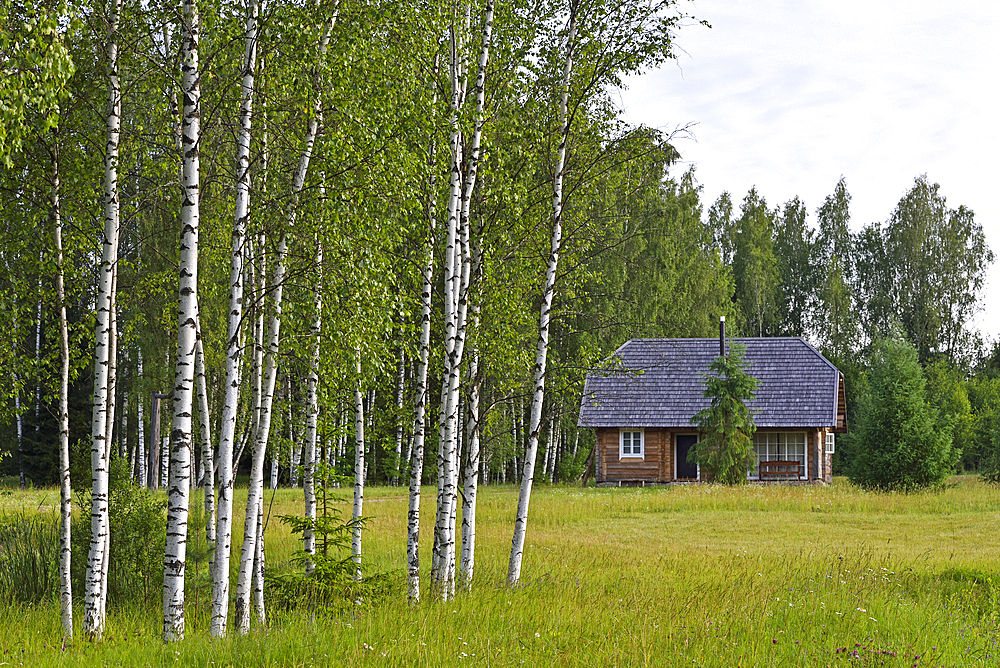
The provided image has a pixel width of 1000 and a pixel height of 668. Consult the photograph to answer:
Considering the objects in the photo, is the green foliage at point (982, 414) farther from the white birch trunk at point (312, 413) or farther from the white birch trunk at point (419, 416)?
the white birch trunk at point (312, 413)

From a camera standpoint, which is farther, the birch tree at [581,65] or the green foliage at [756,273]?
the green foliage at [756,273]

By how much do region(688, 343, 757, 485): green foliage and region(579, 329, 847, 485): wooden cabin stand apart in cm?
213

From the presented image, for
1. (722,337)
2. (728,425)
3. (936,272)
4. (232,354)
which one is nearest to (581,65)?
(232,354)

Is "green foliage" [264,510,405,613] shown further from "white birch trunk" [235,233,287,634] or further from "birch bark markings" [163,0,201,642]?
"birch bark markings" [163,0,201,642]

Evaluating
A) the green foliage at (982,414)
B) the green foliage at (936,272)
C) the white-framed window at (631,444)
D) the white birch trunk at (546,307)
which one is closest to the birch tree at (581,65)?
the white birch trunk at (546,307)

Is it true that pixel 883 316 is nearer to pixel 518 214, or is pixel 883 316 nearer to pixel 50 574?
pixel 518 214

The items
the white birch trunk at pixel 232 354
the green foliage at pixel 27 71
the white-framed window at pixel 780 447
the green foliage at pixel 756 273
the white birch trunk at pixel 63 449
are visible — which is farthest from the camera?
the green foliage at pixel 756 273

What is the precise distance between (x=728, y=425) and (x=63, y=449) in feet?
76.8

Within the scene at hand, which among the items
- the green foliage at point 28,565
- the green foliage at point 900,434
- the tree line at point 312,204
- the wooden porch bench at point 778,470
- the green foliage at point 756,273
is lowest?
the wooden porch bench at point 778,470

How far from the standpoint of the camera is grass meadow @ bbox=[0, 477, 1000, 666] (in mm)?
6883

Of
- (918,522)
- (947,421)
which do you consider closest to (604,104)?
(918,522)

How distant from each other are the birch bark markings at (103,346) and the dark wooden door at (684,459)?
27210 millimetres

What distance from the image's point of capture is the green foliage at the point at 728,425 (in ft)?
94.3

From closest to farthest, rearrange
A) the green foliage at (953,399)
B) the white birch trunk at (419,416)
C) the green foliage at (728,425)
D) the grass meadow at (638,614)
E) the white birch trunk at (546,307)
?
1. the grass meadow at (638,614)
2. the white birch trunk at (419,416)
3. the white birch trunk at (546,307)
4. the green foliage at (728,425)
5. the green foliage at (953,399)
